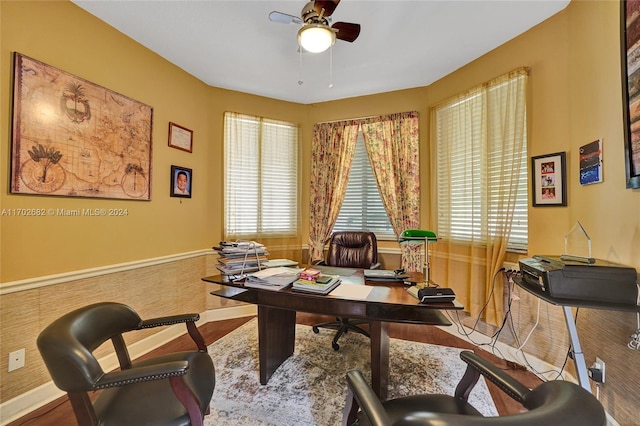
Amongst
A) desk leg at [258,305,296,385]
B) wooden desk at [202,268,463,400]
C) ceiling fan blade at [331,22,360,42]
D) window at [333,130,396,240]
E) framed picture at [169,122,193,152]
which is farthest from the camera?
window at [333,130,396,240]

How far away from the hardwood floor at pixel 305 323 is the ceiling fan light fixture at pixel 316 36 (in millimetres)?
2506

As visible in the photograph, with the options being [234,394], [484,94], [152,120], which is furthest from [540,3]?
[234,394]

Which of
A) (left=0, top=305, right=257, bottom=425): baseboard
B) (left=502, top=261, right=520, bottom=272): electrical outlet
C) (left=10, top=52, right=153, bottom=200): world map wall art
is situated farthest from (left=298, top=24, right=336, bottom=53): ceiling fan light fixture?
(left=0, top=305, right=257, bottom=425): baseboard

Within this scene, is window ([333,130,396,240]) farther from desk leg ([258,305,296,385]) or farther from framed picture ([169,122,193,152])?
framed picture ([169,122,193,152])

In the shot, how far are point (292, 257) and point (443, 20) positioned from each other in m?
3.04

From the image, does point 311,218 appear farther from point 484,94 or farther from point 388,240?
point 484,94

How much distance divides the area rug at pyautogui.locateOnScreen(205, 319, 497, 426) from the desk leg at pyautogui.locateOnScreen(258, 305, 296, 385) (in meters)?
0.08

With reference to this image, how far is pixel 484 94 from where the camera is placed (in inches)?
99.7

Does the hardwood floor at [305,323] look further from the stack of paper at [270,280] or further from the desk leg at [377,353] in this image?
the stack of paper at [270,280]

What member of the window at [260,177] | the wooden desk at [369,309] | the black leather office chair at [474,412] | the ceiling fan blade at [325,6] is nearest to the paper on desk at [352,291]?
the wooden desk at [369,309]

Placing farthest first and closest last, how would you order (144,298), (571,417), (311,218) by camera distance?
(311,218), (144,298), (571,417)

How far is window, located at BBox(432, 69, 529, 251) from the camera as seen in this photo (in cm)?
230

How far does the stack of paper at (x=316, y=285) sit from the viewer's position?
159 cm

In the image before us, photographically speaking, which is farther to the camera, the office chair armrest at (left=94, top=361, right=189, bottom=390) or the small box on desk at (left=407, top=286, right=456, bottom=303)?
the small box on desk at (left=407, top=286, right=456, bottom=303)
